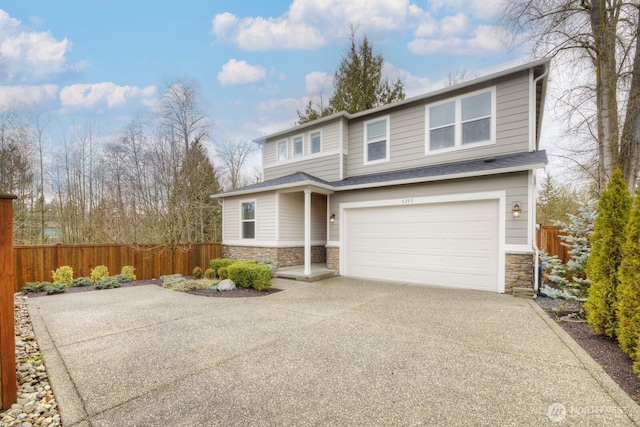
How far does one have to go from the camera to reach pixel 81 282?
25.8 feet

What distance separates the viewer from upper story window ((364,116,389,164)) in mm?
9539

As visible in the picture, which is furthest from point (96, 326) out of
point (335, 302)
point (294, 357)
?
point (335, 302)

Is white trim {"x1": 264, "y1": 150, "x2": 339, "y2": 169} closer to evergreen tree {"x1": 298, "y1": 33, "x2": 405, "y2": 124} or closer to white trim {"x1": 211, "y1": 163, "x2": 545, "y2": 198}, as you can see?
white trim {"x1": 211, "y1": 163, "x2": 545, "y2": 198}

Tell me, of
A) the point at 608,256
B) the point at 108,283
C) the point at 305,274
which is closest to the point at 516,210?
the point at 608,256

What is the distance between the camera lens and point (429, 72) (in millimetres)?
13648

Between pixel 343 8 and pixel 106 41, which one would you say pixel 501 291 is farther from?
pixel 106 41

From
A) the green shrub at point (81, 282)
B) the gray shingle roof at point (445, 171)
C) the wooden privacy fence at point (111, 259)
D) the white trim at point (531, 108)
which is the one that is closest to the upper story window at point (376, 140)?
the gray shingle roof at point (445, 171)

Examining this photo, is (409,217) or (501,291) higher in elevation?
(409,217)

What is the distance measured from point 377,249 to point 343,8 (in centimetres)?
1013

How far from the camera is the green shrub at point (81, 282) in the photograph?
7844 mm

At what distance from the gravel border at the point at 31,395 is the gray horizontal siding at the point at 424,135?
879 cm

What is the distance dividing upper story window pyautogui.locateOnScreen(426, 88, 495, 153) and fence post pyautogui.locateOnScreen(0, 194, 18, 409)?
8.85m

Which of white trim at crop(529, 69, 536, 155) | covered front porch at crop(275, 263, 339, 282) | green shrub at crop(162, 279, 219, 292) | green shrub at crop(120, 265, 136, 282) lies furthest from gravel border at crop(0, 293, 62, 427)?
white trim at crop(529, 69, 536, 155)

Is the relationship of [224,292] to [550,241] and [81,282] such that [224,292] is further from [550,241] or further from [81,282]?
[550,241]
